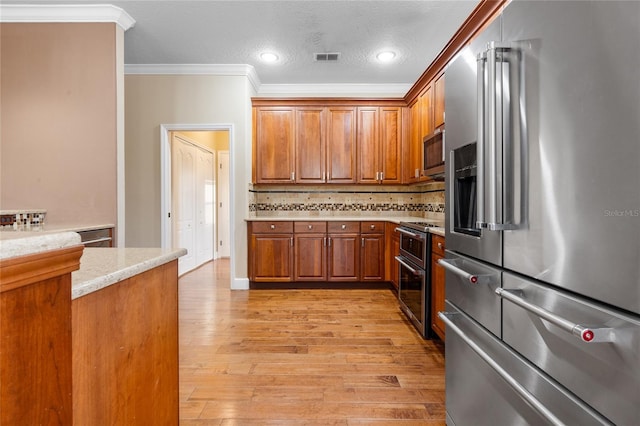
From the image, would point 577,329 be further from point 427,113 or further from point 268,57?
point 268,57

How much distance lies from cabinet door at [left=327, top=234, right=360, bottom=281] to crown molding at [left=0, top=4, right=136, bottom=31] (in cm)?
306

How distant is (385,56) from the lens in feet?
12.1

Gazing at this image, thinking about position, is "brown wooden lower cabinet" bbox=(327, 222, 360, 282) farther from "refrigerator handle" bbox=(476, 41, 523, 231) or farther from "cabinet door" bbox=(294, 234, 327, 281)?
"refrigerator handle" bbox=(476, 41, 523, 231)

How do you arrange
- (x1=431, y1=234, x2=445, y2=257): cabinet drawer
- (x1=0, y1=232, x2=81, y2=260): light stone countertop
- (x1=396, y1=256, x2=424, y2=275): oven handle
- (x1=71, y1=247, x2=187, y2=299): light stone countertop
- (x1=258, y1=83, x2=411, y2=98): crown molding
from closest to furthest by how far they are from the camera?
(x1=0, y1=232, x2=81, y2=260): light stone countertop < (x1=71, y1=247, x2=187, y2=299): light stone countertop < (x1=431, y1=234, x2=445, y2=257): cabinet drawer < (x1=396, y1=256, x2=424, y2=275): oven handle < (x1=258, y1=83, x2=411, y2=98): crown molding

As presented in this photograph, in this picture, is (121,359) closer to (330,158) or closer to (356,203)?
(330,158)

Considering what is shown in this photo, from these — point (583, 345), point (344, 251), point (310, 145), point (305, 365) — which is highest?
point (310, 145)

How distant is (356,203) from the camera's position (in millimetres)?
4762

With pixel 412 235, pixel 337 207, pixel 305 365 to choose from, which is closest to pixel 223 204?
pixel 337 207

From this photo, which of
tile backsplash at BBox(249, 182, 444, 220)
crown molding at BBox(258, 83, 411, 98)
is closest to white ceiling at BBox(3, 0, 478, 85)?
crown molding at BBox(258, 83, 411, 98)

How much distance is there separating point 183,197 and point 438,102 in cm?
374

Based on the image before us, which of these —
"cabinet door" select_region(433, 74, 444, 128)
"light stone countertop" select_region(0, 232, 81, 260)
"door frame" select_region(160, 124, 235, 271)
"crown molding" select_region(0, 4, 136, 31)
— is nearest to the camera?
"light stone countertop" select_region(0, 232, 81, 260)

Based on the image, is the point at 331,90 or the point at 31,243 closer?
the point at 31,243

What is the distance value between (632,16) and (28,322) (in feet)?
4.08

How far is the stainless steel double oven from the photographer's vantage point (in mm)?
2584
